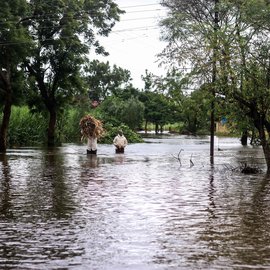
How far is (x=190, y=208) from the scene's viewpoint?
11039 millimetres

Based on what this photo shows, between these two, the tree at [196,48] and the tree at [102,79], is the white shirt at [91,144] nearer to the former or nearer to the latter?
the tree at [196,48]

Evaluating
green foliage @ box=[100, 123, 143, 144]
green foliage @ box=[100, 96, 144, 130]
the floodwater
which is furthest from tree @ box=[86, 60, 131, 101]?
the floodwater

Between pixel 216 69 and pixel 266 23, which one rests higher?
pixel 266 23

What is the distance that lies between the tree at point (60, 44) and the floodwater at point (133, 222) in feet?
70.1

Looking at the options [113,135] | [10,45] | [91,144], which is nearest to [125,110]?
[113,135]

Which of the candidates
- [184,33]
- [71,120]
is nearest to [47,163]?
[184,33]

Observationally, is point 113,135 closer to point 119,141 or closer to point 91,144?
point 119,141

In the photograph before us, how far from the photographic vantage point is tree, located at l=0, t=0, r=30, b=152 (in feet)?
94.6

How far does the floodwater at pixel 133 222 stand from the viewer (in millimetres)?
6816

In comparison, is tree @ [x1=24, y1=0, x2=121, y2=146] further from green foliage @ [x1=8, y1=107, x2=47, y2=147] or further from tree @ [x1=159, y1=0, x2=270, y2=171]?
tree @ [x1=159, y1=0, x2=270, y2=171]

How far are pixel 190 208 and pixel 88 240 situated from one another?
361 cm

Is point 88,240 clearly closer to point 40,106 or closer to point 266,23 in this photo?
point 266,23

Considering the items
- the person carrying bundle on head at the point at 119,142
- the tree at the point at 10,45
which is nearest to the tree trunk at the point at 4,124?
the tree at the point at 10,45

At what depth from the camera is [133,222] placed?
9.36 meters
